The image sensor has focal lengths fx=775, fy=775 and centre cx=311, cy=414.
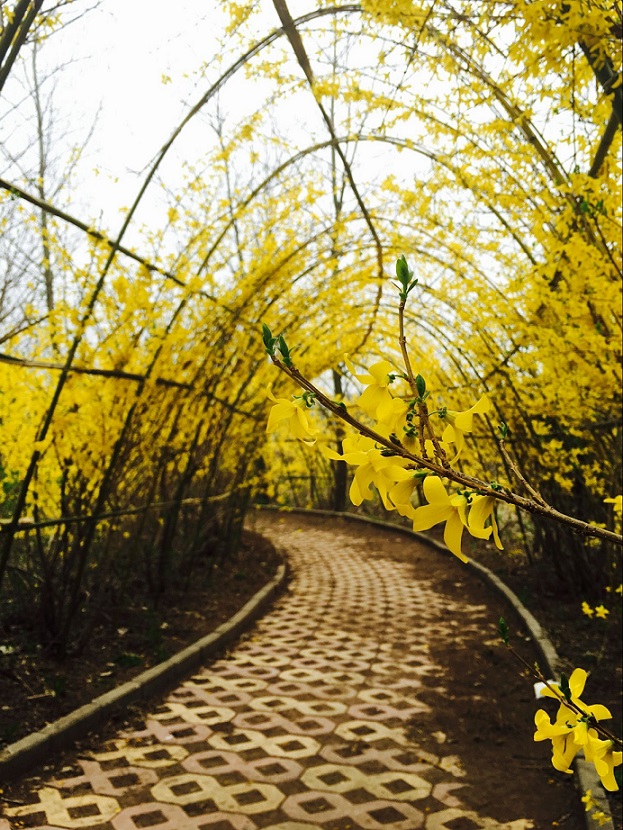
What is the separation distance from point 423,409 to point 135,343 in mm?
3758

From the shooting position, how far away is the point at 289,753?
372 centimetres

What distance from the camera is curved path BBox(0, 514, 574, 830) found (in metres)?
3.06

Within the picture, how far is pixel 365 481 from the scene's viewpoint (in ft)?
3.64

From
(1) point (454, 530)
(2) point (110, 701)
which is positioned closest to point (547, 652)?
(2) point (110, 701)

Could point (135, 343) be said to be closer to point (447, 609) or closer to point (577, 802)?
point (577, 802)

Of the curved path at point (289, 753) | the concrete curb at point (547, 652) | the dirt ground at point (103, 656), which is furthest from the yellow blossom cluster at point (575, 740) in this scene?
the dirt ground at point (103, 656)

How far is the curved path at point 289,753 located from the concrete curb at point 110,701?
11 cm

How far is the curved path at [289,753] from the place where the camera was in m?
3.06

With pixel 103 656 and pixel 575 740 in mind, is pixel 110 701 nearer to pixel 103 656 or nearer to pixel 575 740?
pixel 103 656

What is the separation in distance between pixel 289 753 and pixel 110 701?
3.31 feet

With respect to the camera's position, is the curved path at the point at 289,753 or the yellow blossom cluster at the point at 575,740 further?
the curved path at the point at 289,753

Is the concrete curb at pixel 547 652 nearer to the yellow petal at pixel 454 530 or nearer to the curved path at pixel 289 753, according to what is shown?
the curved path at pixel 289 753

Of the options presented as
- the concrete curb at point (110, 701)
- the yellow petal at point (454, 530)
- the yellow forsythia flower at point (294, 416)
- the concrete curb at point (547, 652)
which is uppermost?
the yellow forsythia flower at point (294, 416)

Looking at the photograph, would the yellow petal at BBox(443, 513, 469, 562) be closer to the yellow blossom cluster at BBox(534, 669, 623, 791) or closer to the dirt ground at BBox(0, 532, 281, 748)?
the yellow blossom cluster at BBox(534, 669, 623, 791)
